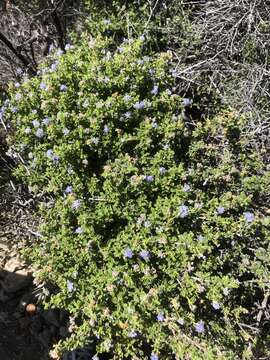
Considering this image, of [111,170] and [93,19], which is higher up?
[93,19]

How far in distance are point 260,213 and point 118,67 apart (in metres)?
1.23

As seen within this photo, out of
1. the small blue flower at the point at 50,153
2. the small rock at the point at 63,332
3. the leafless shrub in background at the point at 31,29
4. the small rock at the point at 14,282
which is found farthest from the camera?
the leafless shrub in background at the point at 31,29

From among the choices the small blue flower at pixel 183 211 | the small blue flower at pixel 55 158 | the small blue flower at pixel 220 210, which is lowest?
the small blue flower at pixel 220 210

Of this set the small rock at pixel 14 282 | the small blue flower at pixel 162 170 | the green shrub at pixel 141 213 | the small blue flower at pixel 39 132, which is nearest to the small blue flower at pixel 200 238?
the green shrub at pixel 141 213

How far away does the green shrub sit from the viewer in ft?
7.84

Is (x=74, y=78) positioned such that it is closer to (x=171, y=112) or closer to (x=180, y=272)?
(x=171, y=112)

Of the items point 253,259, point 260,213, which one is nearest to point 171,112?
point 260,213

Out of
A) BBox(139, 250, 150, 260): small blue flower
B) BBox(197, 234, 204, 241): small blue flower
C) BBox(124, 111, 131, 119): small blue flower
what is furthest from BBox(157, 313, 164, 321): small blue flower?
BBox(124, 111, 131, 119): small blue flower

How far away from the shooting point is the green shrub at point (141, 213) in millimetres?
2389

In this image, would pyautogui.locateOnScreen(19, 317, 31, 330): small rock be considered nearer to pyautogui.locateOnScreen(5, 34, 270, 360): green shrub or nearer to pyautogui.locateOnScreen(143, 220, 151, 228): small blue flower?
pyautogui.locateOnScreen(5, 34, 270, 360): green shrub

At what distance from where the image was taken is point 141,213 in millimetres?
2416

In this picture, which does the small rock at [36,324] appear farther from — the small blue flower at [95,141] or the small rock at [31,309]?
the small blue flower at [95,141]

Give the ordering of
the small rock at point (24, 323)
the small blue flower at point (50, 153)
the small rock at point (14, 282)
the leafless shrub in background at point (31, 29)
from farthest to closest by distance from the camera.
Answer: the leafless shrub in background at point (31, 29)
the small rock at point (14, 282)
the small rock at point (24, 323)
the small blue flower at point (50, 153)

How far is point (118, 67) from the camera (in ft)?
8.96
